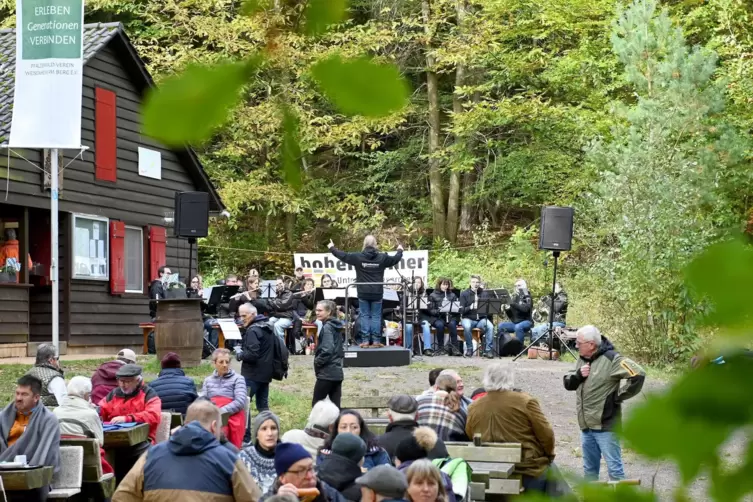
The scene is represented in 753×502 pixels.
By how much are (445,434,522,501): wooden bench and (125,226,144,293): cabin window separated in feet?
44.7

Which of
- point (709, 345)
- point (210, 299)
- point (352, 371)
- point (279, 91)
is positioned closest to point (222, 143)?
point (279, 91)

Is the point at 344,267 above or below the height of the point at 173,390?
above

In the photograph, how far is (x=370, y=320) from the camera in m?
16.1

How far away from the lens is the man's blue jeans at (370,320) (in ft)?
51.9

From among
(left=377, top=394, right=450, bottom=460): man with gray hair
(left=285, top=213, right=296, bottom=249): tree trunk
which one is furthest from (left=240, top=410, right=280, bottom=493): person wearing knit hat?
(left=285, top=213, right=296, bottom=249): tree trunk

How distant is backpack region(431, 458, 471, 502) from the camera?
5934 mm

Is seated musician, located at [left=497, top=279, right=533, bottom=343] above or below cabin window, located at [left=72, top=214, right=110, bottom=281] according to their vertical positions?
below

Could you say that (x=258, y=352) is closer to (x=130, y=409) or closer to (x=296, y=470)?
(x=130, y=409)

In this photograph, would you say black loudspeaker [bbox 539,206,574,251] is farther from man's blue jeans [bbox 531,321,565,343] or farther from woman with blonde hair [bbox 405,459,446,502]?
woman with blonde hair [bbox 405,459,446,502]

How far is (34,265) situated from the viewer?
17484 mm

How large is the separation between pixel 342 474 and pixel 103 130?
1437 cm

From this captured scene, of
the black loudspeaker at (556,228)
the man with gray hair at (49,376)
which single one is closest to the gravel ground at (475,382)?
the black loudspeaker at (556,228)

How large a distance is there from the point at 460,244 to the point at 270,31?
2848cm

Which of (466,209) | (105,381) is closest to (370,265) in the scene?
(105,381)
